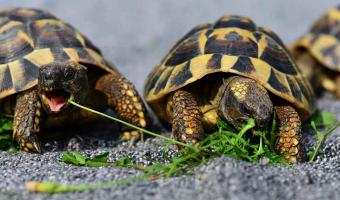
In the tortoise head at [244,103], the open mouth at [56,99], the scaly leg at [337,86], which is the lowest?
the scaly leg at [337,86]

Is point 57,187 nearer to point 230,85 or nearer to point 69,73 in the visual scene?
point 69,73

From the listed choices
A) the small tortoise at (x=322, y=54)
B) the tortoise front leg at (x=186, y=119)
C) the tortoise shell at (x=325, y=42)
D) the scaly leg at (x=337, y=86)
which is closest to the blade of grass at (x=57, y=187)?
the tortoise front leg at (x=186, y=119)

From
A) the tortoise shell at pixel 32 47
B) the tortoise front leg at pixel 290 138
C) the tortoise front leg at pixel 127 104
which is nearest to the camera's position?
the tortoise front leg at pixel 290 138

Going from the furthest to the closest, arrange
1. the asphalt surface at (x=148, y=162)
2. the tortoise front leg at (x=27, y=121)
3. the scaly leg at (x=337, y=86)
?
the scaly leg at (x=337, y=86) → the tortoise front leg at (x=27, y=121) → the asphalt surface at (x=148, y=162)

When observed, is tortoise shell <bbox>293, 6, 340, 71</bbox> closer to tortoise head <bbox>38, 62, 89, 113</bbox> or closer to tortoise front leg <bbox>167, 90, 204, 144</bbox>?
tortoise front leg <bbox>167, 90, 204, 144</bbox>

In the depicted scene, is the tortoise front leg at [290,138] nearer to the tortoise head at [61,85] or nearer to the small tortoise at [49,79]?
the small tortoise at [49,79]

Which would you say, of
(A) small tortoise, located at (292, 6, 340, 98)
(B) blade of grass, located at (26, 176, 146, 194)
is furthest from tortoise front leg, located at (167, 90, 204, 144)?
(A) small tortoise, located at (292, 6, 340, 98)

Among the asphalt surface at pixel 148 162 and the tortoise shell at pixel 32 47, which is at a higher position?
the tortoise shell at pixel 32 47
